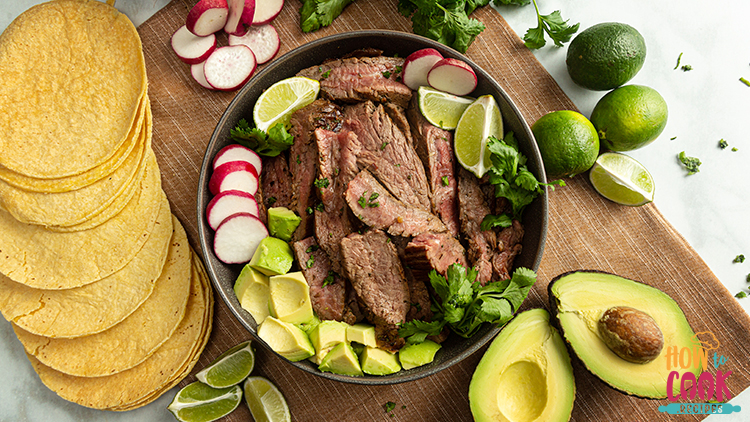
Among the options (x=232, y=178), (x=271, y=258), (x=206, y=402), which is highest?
(x=232, y=178)

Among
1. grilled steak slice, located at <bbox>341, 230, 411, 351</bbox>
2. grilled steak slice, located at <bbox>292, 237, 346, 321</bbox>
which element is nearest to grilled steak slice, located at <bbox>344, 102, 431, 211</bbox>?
grilled steak slice, located at <bbox>341, 230, 411, 351</bbox>

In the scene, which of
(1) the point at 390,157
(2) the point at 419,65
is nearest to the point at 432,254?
(1) the point at 390,157

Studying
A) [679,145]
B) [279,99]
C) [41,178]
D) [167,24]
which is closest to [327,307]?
[279,99]

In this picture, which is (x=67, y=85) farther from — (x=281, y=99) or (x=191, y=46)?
(x=281, y=99)

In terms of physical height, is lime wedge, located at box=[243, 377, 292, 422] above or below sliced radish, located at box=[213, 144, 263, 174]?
below

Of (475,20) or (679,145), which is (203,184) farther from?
(679,145)

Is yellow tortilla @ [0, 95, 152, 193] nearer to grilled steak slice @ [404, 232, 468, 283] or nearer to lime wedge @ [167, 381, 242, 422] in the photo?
lime wedge @ [167, 381, 242, 422]
